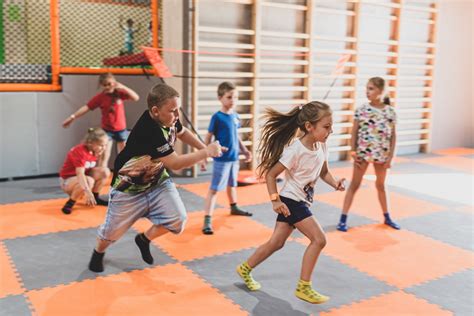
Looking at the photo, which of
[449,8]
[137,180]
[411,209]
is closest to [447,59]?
[449,8]

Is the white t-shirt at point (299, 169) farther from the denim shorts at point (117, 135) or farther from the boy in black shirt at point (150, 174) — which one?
the denim shorts at point (117, 135)

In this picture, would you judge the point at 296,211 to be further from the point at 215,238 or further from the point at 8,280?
the point at 8,280

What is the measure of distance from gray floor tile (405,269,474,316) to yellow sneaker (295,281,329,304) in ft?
2.14

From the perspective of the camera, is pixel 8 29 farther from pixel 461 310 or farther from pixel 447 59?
pixel 461 310

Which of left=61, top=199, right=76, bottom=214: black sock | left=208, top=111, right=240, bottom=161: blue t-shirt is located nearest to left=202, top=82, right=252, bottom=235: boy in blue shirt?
left=208, top=111, right=240, bottom=161: blue t-shirt

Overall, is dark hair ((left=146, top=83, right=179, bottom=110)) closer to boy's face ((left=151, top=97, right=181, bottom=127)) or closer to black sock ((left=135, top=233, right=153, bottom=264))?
boy's face ((left=151, top=97, right=181, bottom=127))

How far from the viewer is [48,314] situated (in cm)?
280

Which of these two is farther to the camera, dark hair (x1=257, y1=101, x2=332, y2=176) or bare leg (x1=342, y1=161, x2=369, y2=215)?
bare leg (x1=342, y1=161, x2=369, y2=215)

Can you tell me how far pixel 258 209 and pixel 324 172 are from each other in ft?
6.59

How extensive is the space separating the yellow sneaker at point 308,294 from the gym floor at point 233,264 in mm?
35

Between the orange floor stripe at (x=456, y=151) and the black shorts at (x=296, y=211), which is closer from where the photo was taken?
the black shorts at (x=296, y=211)

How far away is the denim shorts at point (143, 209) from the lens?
10.8 ft

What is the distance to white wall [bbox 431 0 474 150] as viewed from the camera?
9.15 metres

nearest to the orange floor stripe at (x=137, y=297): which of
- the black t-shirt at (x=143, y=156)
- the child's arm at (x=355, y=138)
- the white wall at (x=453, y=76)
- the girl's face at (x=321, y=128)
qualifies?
the black t-shirt at (x=143, y=156)
